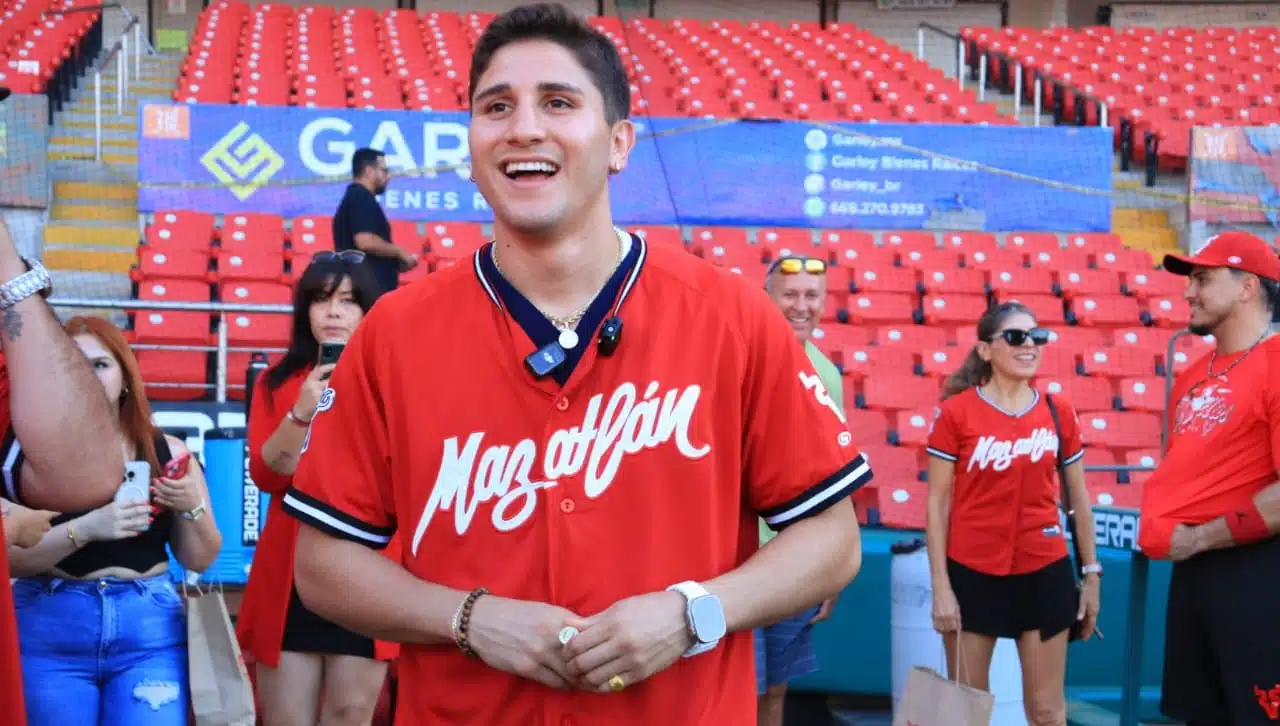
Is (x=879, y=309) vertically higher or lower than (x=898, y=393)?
higher

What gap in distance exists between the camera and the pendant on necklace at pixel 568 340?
182cm


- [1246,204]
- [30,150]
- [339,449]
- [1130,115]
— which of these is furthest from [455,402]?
[1130,115]

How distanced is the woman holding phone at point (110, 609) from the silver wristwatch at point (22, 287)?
112cm

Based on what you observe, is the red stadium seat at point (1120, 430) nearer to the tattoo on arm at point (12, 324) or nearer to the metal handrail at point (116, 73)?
the tattoo on arm at point (12, 324)

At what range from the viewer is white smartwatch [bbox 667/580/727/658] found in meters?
1.70

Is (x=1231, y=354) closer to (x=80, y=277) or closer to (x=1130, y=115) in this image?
(x=80, y=277)

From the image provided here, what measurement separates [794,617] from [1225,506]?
1337 mm

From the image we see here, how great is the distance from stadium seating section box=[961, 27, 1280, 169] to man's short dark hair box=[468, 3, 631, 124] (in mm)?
13453

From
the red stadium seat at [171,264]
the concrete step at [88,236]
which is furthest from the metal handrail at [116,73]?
the red stadium seat at [171,264]

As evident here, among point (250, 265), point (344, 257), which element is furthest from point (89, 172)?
point (344, 257)

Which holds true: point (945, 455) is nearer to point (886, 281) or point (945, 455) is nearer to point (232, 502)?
point (232, 502)

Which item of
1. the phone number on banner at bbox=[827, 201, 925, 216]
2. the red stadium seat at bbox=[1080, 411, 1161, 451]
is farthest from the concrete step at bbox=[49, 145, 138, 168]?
the red stadium seat at bbox=[1080, 411, 1161, 451]

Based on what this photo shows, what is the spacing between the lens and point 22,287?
189cm

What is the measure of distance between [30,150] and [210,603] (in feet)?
26.7
